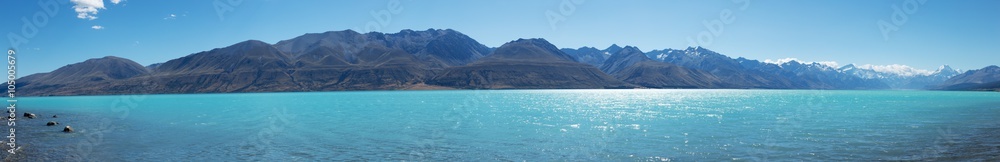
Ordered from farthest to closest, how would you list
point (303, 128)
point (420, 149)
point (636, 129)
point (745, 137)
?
1. point (303, 128)
2. point (636, 129)
3. point (745, 137)
4. point (420, 149)

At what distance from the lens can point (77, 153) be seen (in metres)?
33.8

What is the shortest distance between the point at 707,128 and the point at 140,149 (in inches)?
1702

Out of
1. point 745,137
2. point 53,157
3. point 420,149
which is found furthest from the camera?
point 745,137

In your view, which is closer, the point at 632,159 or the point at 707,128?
the point at 632,159

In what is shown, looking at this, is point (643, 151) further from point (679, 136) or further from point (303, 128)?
point (303, 128)

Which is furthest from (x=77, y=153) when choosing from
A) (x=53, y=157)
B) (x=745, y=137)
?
(x=745, y=137)

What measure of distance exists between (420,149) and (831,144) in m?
26.0

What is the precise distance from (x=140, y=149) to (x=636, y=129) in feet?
121

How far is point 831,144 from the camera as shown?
117 ft

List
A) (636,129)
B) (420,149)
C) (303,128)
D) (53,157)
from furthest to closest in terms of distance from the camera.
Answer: (303,128), (636,129), (420,149), (53,157)

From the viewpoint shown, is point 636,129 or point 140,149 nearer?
point 140,149

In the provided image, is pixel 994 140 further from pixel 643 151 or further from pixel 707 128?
pixel 643 151

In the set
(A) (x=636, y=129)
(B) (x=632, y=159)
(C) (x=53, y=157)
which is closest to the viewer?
(B) (x=632, y=159)

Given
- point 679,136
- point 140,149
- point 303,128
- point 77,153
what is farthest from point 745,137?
point 77,153
